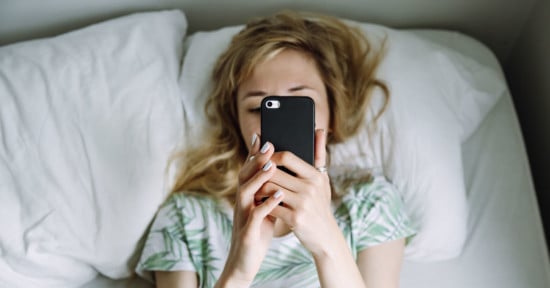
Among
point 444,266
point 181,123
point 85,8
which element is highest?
point 85,8

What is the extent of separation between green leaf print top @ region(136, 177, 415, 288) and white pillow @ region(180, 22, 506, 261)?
0.19 ft

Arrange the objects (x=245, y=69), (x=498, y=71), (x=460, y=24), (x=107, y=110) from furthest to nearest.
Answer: (x=460, y=24), (x=498, y=71), (x=107, y=110), (x=245, y=69)

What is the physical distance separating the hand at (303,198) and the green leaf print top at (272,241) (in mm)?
201

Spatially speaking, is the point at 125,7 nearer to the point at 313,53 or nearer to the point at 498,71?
the point at 313,53

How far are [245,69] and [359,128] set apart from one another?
275mm

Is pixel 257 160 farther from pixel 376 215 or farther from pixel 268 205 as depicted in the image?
pixel 376 215

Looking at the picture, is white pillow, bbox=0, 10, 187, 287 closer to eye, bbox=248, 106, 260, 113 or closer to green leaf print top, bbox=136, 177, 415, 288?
green leaf print top, bbox=136, 177, 415, 288

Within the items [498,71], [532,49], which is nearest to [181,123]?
[498,71]

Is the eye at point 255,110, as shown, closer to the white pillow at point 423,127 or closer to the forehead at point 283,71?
the forehead at point 283,71

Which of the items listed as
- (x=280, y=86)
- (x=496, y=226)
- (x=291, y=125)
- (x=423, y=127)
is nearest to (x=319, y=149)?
(x=291, y=125)

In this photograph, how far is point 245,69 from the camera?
1.03m

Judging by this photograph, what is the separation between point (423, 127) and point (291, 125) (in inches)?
16.2

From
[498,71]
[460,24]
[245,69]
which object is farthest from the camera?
[460,24]

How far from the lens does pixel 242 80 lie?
105 centimetres
